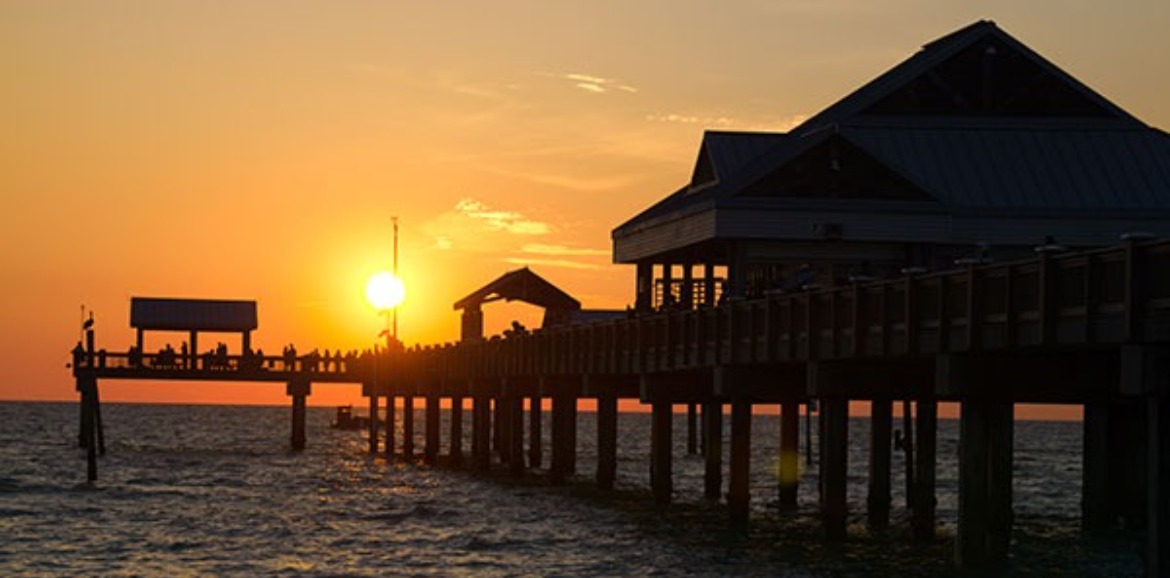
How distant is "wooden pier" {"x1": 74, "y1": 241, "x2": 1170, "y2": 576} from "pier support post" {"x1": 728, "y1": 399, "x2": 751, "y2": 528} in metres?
0.05

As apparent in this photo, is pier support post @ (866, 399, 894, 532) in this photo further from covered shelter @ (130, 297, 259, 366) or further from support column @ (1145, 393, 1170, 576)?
covered shelter @ (130, 297, 259, 366)

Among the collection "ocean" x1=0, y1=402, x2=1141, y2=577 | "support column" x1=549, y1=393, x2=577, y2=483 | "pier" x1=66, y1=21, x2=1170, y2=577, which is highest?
"pier" x1=66, y1=21, x2=1170, y2=577

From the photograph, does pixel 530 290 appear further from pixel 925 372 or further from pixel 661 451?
pixel 925 372

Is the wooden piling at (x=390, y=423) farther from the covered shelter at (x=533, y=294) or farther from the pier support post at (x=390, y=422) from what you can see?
the covered shelter at (x=533, y=294)

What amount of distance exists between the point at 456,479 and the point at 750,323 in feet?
108

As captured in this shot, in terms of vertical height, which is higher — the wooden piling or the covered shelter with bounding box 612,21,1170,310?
the covered shelter with bounding box 612,21,1170,310

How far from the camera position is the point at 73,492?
71625mm

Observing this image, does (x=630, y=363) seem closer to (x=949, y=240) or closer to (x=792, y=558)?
(x=949, y=240)

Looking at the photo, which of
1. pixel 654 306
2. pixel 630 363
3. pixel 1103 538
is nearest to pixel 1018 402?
pixel 1103 538

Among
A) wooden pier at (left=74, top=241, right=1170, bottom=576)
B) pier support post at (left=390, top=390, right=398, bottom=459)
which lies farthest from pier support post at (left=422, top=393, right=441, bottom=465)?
wooden pier at (left=74, top=241, right=1170, bottom=576)

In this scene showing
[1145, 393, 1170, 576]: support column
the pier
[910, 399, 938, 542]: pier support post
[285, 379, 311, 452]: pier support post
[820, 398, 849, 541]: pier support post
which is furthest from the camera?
[285, 379, 311, 452]: pier support post

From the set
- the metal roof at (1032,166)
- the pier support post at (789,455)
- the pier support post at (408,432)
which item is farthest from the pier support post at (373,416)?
the pier support post at (789,455)

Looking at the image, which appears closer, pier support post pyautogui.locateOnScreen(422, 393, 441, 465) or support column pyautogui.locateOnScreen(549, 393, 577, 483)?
support column pyautogui.locateOnScreen(549, 393, 577, 483)

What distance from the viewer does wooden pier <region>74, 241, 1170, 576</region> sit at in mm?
29369
